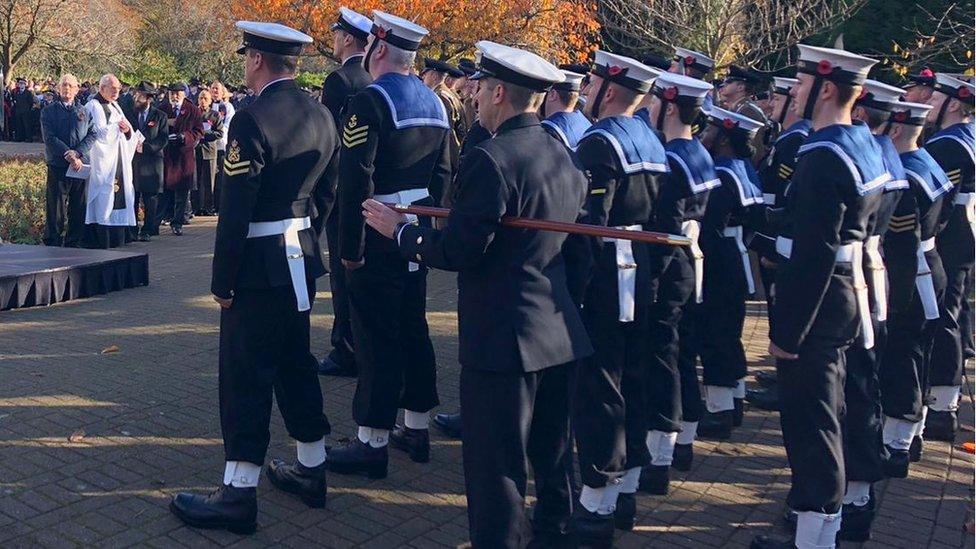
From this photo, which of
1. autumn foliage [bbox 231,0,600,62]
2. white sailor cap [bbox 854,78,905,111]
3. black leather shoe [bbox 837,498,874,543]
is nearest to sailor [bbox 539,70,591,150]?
white sailor cap [bbox 854,78,905,111]

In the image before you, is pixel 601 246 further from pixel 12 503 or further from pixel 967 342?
pixel 967 342

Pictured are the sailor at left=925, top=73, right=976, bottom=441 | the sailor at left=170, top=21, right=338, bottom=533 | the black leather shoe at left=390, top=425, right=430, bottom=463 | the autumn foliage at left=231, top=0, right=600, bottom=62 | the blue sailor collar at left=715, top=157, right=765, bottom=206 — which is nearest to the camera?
the sailor at left=170, top=21, right=338, bottom=533

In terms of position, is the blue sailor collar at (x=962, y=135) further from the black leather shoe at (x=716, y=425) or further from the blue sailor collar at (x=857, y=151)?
the blue sailor collar at (x=857, y=151)

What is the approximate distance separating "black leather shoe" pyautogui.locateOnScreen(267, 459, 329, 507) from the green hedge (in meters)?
8.51

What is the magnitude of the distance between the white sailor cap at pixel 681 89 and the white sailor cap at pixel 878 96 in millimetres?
771

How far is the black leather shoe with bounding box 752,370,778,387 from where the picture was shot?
758 cm

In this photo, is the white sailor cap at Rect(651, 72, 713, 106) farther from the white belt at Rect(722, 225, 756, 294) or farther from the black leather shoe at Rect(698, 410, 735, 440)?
the black leather shoe at Rect(698, 410, 735, 440)

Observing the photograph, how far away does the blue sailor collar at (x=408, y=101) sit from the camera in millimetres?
5172

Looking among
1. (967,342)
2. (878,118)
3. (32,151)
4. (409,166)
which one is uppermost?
(878,118)

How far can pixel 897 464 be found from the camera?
5914 millimetres

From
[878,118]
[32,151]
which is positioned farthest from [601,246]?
[32,151]

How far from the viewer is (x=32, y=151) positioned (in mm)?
26625

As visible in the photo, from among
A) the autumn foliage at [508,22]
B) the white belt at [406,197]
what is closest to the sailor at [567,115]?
the white belt at [406,197]

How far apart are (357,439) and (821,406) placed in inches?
93.9
